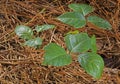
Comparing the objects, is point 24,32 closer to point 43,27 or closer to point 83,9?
point 43,27

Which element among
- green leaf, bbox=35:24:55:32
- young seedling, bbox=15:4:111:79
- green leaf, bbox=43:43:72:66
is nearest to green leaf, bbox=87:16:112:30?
young seedling, bbox=15:4:111:79

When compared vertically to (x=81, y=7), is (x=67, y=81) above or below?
below

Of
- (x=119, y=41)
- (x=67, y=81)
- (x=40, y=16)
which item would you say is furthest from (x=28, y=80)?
(x=119, y=41)

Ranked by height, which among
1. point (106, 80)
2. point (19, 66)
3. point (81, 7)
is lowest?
point (106, 80)

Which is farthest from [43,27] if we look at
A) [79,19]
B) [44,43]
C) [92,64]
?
[92,64]

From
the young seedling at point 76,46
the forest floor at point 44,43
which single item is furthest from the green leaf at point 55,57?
the forest floor at point 44,43

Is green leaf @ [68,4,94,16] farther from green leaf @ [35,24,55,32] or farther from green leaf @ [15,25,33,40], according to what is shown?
green leaf @ [15,25,33,40]

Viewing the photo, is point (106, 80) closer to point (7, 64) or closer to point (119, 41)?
point (119, 41)
